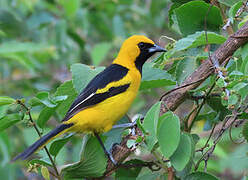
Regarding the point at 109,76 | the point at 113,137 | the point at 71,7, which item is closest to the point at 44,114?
the point at 113,137

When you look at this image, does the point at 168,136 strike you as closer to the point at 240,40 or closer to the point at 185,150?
the point at 185,150

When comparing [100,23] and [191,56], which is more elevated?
[100,23]

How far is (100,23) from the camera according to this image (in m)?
6.16

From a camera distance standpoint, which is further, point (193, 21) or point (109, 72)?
point (109, 72)

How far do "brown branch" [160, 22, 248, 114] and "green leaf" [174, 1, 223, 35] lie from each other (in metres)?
0.30

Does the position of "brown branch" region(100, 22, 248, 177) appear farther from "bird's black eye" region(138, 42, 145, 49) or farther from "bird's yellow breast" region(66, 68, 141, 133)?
"bird's black eye" region(138, 42, 145, 49)

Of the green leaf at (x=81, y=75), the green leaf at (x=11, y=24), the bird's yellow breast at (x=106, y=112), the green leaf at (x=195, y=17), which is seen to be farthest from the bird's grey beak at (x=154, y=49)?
the green leaf at (x=11, y=24)

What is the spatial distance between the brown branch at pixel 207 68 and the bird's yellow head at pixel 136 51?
136 cm

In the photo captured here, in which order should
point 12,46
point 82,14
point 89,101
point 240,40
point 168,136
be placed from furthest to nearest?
point 82,14 → point 12,46 → point 89,101 → point 240,40 → point 168,136

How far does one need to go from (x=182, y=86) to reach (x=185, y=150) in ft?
1.62

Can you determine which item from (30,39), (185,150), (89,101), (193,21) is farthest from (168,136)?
(30,39)

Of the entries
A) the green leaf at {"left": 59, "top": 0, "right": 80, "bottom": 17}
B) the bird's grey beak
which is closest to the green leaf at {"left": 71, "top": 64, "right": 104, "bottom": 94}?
the bird's grey beak

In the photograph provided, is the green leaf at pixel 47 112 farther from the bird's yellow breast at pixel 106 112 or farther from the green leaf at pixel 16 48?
the green leaf at pixel 16 48

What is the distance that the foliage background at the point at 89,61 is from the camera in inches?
91.0
